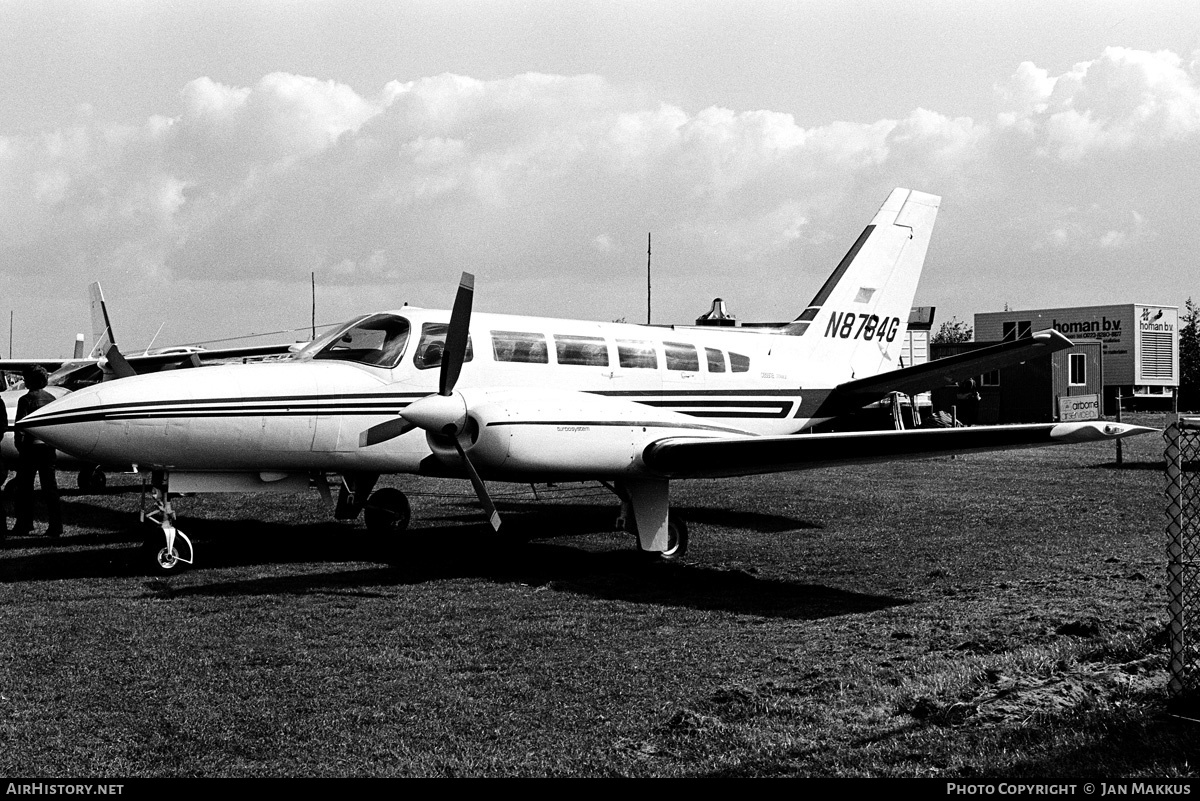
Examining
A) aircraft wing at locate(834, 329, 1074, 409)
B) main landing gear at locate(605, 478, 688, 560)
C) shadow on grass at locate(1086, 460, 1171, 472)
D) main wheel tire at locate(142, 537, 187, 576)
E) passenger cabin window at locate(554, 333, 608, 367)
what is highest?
passenger cabin window at locate(554, 333, 608, 367)

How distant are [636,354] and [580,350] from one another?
0.84 metres

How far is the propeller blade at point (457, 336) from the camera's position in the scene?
36.5 ft

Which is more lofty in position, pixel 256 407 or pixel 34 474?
pixel 256 407

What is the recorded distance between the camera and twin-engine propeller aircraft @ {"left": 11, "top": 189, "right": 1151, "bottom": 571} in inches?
418

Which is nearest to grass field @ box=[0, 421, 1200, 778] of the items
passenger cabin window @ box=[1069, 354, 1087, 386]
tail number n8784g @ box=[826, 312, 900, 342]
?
tail number n8784g @ box=[826, 312, 900, 342]

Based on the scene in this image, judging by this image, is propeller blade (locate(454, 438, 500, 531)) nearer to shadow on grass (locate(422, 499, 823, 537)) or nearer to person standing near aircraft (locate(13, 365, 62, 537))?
shadow on grass (locate(422, 499, 823, 537))

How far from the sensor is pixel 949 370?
13.6m

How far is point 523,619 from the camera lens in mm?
8859

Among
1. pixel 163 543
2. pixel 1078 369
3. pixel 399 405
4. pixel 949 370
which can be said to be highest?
pixel 1078 369

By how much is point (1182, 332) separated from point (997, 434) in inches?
3049

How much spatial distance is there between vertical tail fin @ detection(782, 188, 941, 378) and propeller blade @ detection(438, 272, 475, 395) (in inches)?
243

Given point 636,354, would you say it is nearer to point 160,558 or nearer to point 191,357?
point 160,558

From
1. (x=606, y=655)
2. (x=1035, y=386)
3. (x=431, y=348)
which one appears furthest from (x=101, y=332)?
(x=1035, y=386)

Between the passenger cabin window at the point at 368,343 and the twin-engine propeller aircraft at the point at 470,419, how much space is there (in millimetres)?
17
